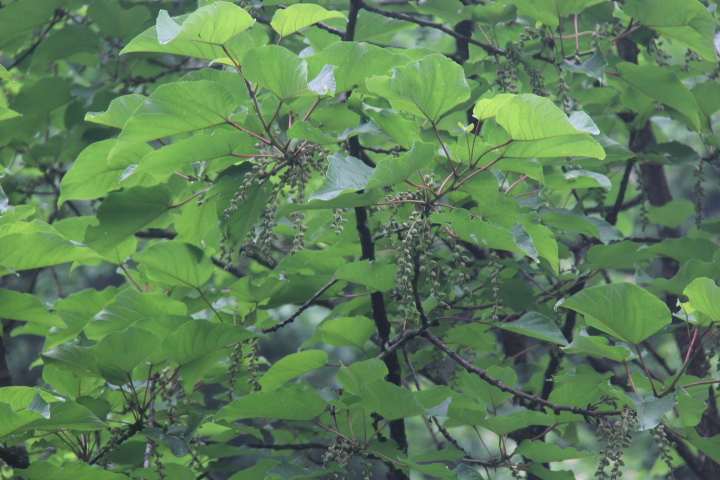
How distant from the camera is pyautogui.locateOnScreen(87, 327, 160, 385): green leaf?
1.53 meters

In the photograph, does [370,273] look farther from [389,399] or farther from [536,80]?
[536,80]

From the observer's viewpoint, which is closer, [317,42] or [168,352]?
[168,352]

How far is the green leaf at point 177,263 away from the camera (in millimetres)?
1767

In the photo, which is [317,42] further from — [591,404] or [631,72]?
[591,404]

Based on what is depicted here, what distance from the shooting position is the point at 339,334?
1.82m

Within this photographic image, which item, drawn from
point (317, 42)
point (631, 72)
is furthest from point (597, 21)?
point (317, 42)

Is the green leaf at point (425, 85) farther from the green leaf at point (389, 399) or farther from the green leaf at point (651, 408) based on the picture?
the green leaf at point (651, 408)

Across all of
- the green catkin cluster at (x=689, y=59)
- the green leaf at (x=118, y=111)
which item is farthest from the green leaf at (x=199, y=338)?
the green catkin cluster at (x=689, y=59)

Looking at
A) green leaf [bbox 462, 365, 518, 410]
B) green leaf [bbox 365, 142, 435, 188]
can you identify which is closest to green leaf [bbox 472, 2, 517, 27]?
green leaf [bbox 365, 142, 435, 188]

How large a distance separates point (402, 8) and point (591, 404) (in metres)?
2.26

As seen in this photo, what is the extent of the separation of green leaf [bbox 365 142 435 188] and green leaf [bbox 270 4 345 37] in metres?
0.40

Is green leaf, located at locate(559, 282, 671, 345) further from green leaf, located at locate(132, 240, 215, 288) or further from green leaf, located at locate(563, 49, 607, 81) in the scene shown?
green leaf, located at locate(132, 240, 215, 288)

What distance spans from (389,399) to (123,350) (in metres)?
0.70

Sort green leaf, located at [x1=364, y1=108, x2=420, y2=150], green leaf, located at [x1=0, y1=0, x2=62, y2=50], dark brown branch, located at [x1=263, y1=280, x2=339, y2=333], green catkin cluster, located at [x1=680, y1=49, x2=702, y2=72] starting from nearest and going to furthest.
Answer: green leaf, located at [x1=364, y1=108, x2=420, y2=150], dark brown branch, located at [x1=263, y1=280, x2=339, y2=333], green catkin cluster, located at [x1=680, y1=49, x2=702, y2=72], green leaf, located at [x1=0, y1=0, x2=62, y2=50]
